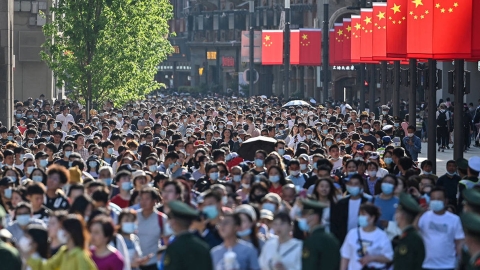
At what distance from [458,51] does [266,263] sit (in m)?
14.7

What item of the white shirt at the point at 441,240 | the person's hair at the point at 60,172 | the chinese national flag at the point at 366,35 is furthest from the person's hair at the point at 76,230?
the chinese national flag at the point at 366,35

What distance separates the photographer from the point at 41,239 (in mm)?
11133

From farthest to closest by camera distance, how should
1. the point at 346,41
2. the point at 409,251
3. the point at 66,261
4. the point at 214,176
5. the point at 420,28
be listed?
the point at 346,41 < the point at 420,28 < the point at 214,176 < the point at 409,251 < the point at 66,261

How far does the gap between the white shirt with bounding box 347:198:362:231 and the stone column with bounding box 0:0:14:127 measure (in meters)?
27.3

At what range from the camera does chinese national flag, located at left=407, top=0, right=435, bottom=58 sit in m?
26.0

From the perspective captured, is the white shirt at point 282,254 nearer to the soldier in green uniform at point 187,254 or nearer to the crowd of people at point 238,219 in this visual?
the crowd of people at point 238,219

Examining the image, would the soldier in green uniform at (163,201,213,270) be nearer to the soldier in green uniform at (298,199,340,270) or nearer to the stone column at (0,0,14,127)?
the soldier in green uniform at (298,199,340,270)

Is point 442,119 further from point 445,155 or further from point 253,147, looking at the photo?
point 253,147

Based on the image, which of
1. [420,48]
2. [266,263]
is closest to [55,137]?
[420,48]

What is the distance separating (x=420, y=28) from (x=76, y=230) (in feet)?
54.7

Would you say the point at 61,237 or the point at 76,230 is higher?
the point at 76,230

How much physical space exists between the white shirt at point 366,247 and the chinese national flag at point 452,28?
44.0 ft

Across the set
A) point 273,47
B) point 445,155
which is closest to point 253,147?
point 445,155

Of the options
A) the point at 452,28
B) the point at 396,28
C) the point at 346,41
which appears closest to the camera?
the point at 452,28
